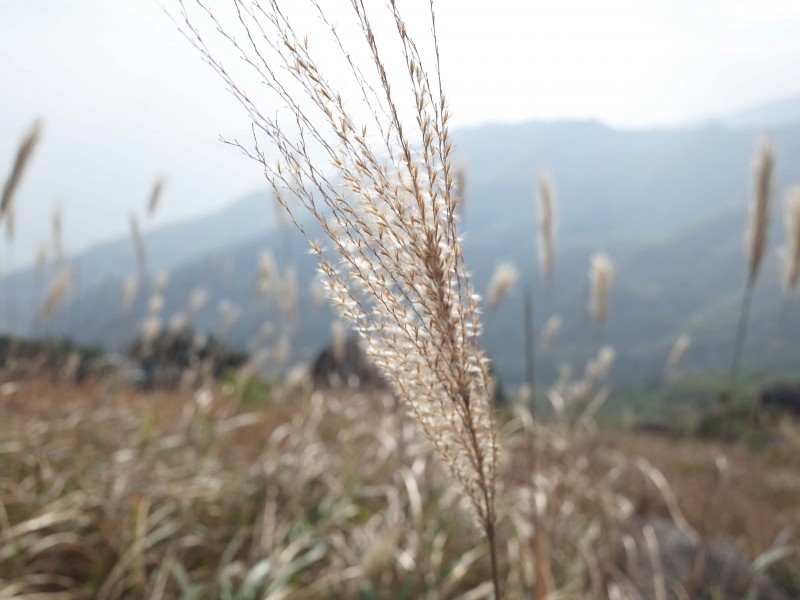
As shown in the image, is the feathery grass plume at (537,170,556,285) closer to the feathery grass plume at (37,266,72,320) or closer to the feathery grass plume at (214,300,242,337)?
the feathery grass plume at (37,266,72,320)

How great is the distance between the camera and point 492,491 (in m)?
0.87

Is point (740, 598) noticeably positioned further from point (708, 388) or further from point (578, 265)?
point (578, 265)

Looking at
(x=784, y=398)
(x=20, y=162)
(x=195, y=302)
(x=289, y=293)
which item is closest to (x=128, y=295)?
(x=195, y=302)

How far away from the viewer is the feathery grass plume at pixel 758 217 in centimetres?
248

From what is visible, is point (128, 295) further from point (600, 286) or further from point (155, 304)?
point (600, 286)

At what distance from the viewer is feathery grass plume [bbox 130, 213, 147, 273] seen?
6.16 metres

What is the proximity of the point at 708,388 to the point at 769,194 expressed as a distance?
3605 cm

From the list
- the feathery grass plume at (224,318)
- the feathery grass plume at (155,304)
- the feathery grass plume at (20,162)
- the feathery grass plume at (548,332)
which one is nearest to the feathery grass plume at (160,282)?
the feathery grass plume at (155,304)

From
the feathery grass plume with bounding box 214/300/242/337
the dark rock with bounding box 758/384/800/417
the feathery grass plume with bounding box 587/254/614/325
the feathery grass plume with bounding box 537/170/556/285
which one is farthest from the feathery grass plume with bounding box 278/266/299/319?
the dark rock with bounding box 758/384/800/417

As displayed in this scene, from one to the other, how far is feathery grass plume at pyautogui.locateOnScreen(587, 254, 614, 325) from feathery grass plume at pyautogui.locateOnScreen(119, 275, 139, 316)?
5.64 metres

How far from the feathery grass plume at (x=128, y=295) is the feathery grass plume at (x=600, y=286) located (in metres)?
5.64

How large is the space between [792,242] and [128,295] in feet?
23.8

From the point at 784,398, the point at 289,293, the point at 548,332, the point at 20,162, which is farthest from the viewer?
the point at 784,398

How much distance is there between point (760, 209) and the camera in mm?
2539
